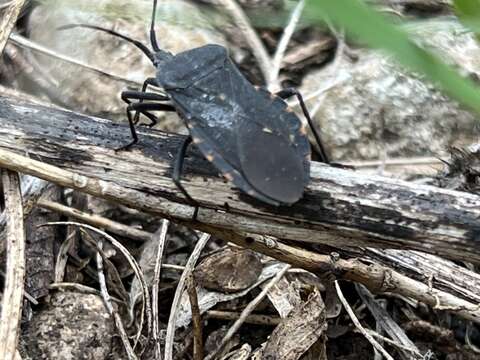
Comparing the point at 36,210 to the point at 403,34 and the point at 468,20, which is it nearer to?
the point at 468,20

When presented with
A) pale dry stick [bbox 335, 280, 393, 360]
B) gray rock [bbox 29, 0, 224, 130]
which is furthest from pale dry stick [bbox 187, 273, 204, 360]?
gray rock [bbox 29, 0, 224, 130]

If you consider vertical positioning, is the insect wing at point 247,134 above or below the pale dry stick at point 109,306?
above

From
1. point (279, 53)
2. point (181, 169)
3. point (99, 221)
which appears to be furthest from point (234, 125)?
point (279, 53)

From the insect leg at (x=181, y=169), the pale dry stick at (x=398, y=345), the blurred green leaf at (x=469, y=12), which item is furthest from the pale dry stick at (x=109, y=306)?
the blurred green leaf at (x=469, y=12)

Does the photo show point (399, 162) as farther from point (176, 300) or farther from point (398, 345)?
point (176, 300)

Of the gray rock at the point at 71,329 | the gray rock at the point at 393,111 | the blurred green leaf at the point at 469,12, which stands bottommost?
the gray rock at the point at 71,329

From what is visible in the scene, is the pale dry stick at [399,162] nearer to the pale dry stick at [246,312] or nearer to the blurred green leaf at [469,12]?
the pale dry stick at [246,312]
